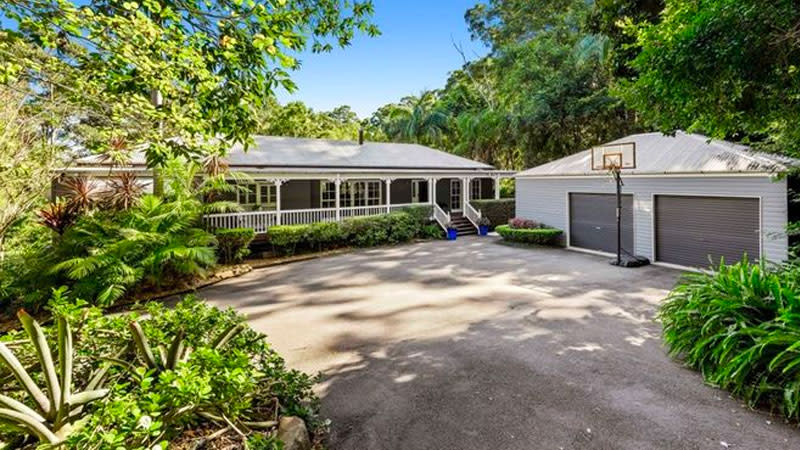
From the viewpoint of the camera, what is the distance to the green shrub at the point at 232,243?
494 inches

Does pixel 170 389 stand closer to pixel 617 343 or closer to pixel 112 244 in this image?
pixel 617 343

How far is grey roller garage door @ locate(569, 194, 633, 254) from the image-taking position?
44.0 feet

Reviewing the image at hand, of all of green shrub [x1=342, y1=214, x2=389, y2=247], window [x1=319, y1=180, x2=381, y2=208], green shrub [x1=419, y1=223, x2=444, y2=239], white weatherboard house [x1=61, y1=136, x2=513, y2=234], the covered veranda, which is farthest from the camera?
window [x1=319, y1=180, x2=381, y2=208]

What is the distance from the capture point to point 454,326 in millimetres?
6938

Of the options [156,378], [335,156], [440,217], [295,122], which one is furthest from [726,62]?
[295,122]

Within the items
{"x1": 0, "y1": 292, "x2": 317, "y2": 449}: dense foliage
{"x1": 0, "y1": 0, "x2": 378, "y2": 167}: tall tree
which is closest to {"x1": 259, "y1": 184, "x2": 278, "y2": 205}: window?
{"x1": 0, "y1": 0, "x2": 378, "y2": 167}: tall tree

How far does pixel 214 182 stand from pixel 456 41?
28216mm

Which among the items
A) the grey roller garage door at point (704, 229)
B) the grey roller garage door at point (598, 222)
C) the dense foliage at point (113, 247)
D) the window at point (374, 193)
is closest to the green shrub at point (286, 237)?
the dense foliage at point (113, 247)

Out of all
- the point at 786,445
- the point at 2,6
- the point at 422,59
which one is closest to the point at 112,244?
the point at 2,6

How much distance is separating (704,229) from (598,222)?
3401mm

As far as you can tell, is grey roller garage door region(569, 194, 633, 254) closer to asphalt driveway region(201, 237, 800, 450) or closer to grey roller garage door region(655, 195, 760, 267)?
grey roller garage door region(655, 195, 760, 267)

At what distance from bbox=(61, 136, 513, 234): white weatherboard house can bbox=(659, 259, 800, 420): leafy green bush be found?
1157 cm

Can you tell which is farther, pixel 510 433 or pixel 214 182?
pixel 214 182

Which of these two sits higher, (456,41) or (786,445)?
(456,41)
